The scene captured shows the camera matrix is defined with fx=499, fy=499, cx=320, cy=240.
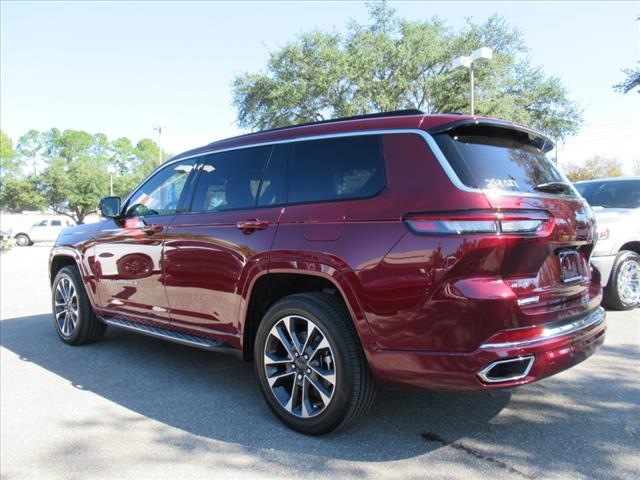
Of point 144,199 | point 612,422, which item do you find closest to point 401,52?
point 144,199

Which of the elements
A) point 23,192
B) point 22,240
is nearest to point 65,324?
point 22,240

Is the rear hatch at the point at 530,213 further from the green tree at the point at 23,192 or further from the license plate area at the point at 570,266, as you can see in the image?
the green tree at the point at 23,192

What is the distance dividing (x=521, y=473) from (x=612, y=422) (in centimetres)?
101

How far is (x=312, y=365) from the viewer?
308 centimetres

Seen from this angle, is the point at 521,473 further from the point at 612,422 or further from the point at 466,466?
the point at 612,422

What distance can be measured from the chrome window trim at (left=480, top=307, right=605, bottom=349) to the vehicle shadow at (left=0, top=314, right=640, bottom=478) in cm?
68

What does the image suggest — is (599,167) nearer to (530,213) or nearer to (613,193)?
(613,193)

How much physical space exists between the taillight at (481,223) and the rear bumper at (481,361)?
560 mm

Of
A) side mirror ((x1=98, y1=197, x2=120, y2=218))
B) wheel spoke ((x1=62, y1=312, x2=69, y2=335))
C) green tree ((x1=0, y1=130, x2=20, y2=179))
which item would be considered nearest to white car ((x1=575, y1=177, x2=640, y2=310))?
side mirror ((x1=98, y1=197, x2=120, y2=218))

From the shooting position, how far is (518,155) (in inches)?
122

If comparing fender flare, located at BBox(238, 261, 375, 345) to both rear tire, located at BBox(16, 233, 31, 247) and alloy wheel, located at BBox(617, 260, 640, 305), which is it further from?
rear tire, located at BBox(16, 233, 31, 247)

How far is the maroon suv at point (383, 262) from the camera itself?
2529 mm

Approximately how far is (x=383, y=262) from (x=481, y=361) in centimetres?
70

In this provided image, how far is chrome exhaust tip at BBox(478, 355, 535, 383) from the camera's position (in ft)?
8.24
